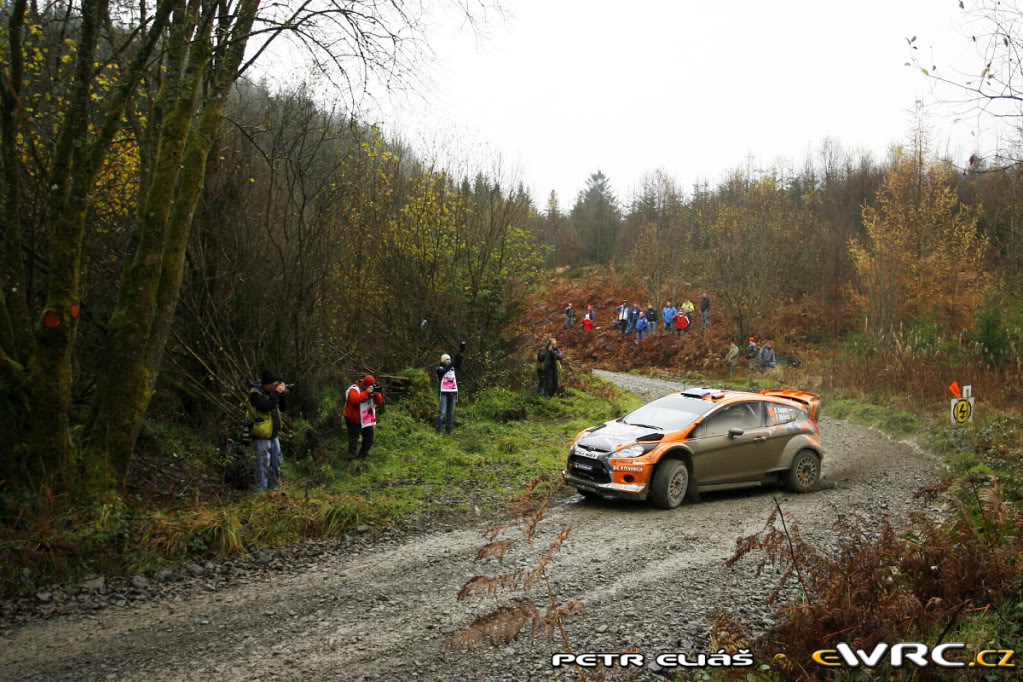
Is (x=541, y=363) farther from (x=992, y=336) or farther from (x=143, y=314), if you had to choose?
(x=143, y=314)

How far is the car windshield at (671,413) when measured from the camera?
11680 mm

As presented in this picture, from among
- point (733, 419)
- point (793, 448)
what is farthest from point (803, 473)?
point (733, 419)

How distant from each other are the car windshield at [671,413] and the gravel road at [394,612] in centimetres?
175

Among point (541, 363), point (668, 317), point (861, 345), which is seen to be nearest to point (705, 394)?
point (541, 363)

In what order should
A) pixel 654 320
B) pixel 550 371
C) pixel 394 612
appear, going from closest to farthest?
pixel 394 612
pixel 550 371
pixel 654 320

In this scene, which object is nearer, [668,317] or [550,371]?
[550,371]

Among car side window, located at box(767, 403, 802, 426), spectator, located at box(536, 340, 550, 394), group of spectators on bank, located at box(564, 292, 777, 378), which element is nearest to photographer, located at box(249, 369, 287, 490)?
car side window, located at box(767, 403, 802, 426)

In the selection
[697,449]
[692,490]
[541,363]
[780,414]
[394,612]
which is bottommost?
[394,612]

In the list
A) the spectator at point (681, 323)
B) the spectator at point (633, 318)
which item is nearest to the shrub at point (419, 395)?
the spectator at point (681, 323)

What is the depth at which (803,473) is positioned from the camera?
507 inches

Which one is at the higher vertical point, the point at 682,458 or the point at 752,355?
the point at 752,355

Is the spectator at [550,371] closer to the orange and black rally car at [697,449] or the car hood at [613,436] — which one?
the orange and black rally car at [697,449]

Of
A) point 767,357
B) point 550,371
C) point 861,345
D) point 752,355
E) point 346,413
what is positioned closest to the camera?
point 346,413

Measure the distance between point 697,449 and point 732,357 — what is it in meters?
22.6
